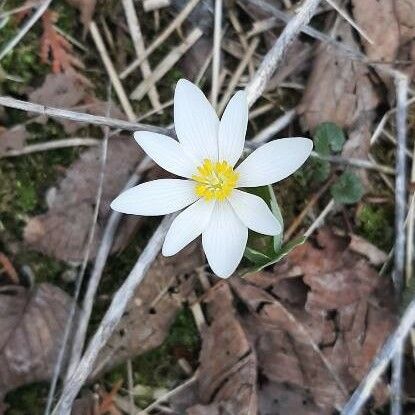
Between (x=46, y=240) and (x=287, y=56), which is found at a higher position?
(x=287, y=56)

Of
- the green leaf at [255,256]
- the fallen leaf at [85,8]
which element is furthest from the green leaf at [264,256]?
the fallen leaf at [85,8]

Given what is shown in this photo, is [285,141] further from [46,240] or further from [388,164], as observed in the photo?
[46,240]

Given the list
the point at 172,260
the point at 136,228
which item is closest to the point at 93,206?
the point at 136,228

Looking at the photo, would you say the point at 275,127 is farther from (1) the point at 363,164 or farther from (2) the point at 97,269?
(2) the point at 97,269

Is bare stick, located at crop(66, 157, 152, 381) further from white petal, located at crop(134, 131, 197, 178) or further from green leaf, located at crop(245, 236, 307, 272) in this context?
green leaf, located at crop(245, 236, 307, 272)

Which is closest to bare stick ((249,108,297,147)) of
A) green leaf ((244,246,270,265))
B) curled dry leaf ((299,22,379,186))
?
curled dry leaf ((299,22,379,186))

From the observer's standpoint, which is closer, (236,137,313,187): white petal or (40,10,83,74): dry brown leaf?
(236,137,313,187): white petal
